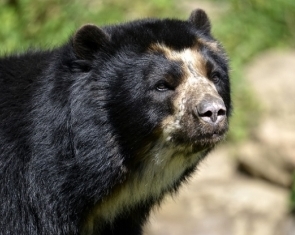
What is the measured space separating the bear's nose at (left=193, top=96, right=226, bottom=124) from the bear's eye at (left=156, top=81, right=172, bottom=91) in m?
0.26

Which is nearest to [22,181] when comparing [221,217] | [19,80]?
[19,80]

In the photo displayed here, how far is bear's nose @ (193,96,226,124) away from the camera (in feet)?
17.8

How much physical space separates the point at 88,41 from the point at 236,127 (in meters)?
5.99

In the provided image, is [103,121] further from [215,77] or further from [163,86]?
[215,77]

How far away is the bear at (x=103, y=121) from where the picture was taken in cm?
561

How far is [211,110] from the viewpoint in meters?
5.42

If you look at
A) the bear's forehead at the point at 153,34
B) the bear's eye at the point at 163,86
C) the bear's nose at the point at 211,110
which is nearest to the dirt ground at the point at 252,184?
the bear's forehead at the point at 153,34

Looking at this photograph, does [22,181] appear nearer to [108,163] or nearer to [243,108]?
[108,163]

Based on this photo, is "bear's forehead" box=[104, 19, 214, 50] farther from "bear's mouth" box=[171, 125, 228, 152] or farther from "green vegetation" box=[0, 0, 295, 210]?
"green vegetation" box=[0, 0, 295, 210]

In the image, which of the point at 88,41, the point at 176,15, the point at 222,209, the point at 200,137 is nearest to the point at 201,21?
the point at 88,41

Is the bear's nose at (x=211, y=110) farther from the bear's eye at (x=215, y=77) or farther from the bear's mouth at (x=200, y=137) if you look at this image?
the bear's eye at (x=215, y=77)

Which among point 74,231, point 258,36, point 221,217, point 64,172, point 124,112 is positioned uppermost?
point 124,112

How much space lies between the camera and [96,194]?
5.79 metres

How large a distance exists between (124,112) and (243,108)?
20.5ft
